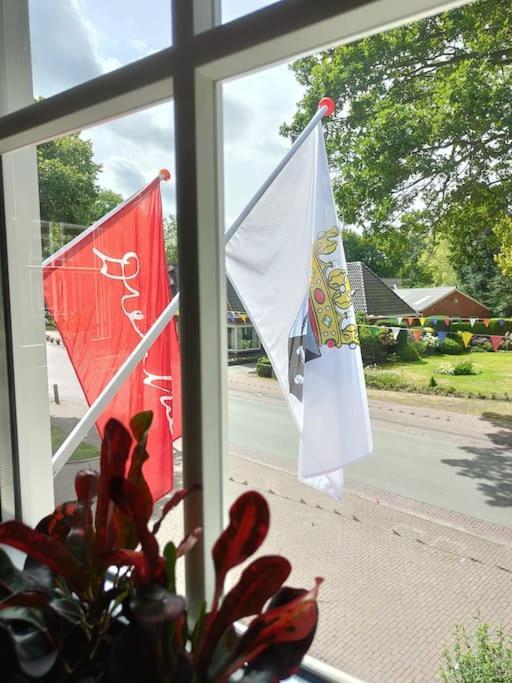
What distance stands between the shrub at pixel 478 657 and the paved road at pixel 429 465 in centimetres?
25

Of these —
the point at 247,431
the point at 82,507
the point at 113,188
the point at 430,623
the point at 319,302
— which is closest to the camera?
the point at 82,507

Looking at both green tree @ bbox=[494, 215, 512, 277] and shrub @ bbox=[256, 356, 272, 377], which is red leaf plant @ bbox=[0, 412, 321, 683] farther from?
green tree @ bbox=[494, 215, 512, 277]

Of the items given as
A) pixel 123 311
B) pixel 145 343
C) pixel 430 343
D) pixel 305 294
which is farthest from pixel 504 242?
pixel 123 311

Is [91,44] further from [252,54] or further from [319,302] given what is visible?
[319,302]

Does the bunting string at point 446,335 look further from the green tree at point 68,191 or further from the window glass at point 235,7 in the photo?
the green tree at point 68,191

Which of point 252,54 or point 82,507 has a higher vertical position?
point 252,54

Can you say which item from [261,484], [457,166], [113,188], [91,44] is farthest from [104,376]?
[457,166]

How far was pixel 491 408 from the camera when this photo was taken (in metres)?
0.97

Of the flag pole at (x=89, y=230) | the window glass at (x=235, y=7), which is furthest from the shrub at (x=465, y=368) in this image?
the flag pole at (x=89, y=230)

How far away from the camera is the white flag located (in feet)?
4.44

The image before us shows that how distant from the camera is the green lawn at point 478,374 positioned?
37.1 inches

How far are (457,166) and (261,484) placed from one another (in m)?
0.96

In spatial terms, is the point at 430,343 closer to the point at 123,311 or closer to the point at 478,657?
the point at 478,657

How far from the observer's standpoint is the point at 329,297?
55.1 inches
